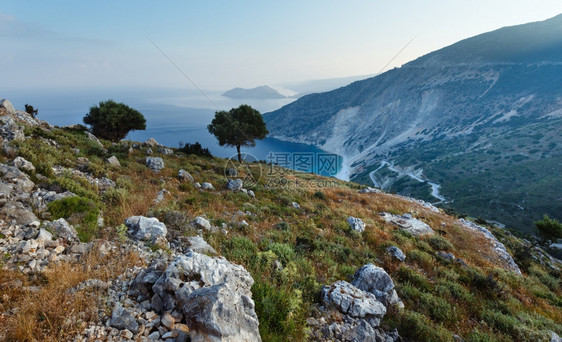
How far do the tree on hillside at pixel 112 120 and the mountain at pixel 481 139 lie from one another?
71468 mm

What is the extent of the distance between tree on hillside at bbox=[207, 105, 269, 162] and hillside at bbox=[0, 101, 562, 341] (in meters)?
20.5

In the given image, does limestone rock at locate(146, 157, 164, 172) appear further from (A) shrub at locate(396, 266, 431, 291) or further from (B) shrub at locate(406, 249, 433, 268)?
(B) shrub at locate(406, 249, 433, 268)

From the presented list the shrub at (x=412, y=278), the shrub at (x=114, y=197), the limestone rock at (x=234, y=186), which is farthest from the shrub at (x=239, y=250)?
the limestone rock at (x=234, y=186)

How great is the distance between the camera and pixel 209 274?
182 inches

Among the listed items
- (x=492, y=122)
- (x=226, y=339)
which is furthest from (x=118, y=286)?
(x=492, y=122)

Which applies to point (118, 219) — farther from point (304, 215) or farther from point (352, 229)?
point (352, 229)

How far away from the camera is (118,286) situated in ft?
13.9

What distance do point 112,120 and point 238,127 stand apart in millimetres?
15762

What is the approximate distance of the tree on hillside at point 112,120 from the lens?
29.5 metres

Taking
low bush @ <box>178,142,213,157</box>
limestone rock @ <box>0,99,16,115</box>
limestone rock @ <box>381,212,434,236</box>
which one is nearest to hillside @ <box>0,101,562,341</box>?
limestone rock @ <box>381,212,434,236</box>

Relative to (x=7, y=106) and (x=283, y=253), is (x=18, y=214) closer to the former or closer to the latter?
(x=283, y=253)

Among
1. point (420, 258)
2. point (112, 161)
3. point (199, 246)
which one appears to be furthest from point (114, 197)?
point (420, 258)

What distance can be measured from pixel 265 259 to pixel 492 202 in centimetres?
7573

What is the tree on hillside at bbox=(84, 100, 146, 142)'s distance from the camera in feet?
96.9
